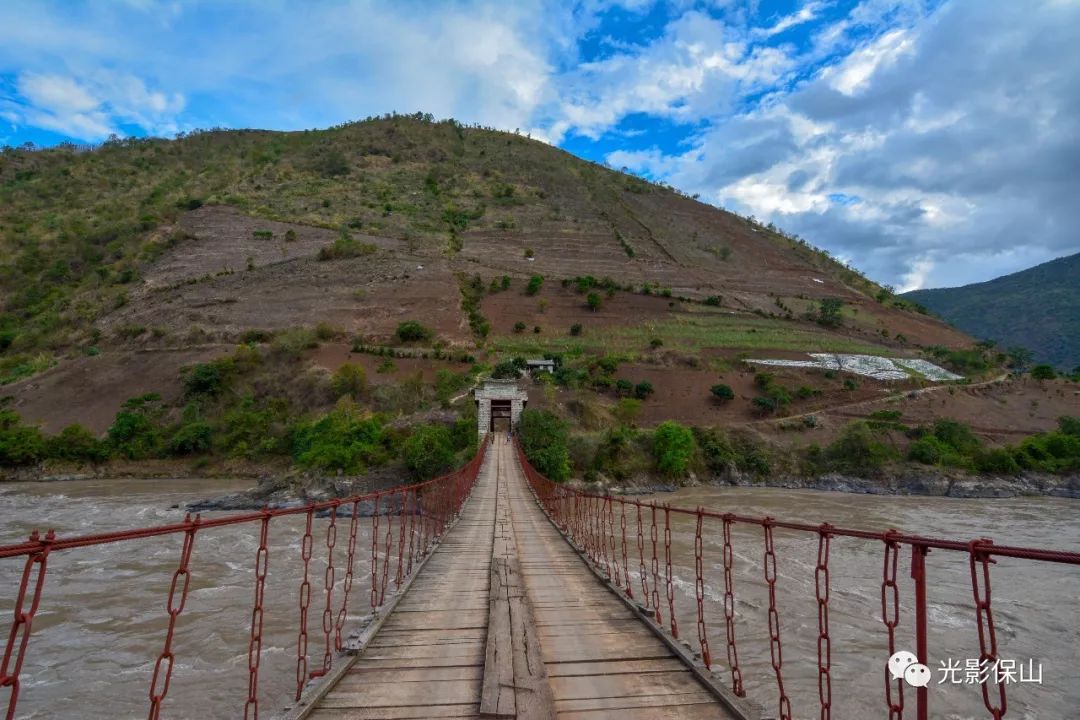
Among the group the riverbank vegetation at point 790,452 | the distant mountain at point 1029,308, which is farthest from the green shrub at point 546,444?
the distant mountain at point 1029,308

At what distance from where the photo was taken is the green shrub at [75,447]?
79.0 feet

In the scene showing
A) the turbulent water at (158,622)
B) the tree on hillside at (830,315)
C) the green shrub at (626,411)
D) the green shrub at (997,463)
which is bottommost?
the turbulent water at (158,622)

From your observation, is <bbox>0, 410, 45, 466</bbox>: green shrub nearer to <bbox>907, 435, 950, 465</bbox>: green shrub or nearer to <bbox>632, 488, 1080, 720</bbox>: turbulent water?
<bbox>632, 488, 1080, 720</bbox>: turbulent water

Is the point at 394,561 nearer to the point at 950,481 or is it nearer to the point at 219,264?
the point at 950,481

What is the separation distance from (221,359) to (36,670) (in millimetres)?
26784

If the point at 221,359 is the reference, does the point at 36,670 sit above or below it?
below

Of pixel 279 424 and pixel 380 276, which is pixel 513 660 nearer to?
pixel 279 424

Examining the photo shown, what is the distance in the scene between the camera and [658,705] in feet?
9.84

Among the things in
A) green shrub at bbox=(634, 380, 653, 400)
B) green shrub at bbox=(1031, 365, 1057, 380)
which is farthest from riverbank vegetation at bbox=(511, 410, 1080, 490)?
green shrub at bbox=(1031, 365, 1057, 380)

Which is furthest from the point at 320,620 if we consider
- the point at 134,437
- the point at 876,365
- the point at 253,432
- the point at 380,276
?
the point at 876,365

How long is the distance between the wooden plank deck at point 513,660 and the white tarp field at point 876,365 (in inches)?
1322

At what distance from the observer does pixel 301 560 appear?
38.2ft

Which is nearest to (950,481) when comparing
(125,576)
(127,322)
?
(125,576)

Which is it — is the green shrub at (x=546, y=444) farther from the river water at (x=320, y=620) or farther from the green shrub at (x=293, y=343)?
the green shrub at (x=293, y=343)
